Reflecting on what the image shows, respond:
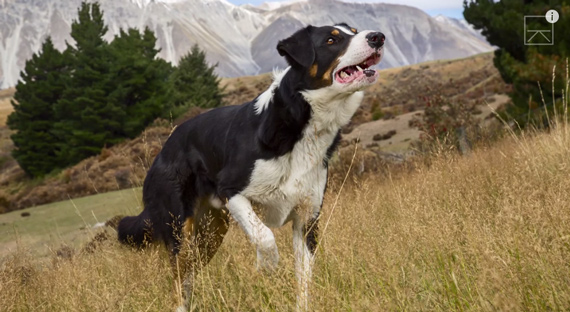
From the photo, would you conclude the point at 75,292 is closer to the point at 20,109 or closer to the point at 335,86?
the point at 335,86

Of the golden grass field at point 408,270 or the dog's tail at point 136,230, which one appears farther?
the dog's tail at point 136,230

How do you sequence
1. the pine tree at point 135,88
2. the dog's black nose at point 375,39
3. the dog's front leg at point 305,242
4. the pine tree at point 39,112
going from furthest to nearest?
the pine tree at point 39,112 → the pine tree at point 135,88 → the dog's front leg at point 305,242 → the dog's black nose at point 375,39

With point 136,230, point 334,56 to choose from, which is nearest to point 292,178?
point 334,56

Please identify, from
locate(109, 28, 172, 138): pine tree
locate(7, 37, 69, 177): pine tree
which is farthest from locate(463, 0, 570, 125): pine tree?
locate(7, 37, 69, 177): pine tree

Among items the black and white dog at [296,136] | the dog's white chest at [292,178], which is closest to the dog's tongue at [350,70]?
the black and white dog at [296,136]

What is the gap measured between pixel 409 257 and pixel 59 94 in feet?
113

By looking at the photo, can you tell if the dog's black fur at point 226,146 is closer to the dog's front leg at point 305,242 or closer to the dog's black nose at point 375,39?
Answer: the dog's black nose at point 375,39

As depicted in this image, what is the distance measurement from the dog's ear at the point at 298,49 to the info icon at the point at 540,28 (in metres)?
8.68

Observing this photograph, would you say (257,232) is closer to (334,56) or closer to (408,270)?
(408,270)

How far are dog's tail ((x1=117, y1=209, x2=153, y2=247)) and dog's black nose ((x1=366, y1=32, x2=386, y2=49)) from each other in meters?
2.25

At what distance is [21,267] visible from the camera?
15.9 ft

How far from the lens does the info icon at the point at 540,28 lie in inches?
420

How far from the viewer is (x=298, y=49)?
3709 mm

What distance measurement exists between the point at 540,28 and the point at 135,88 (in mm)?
24287
